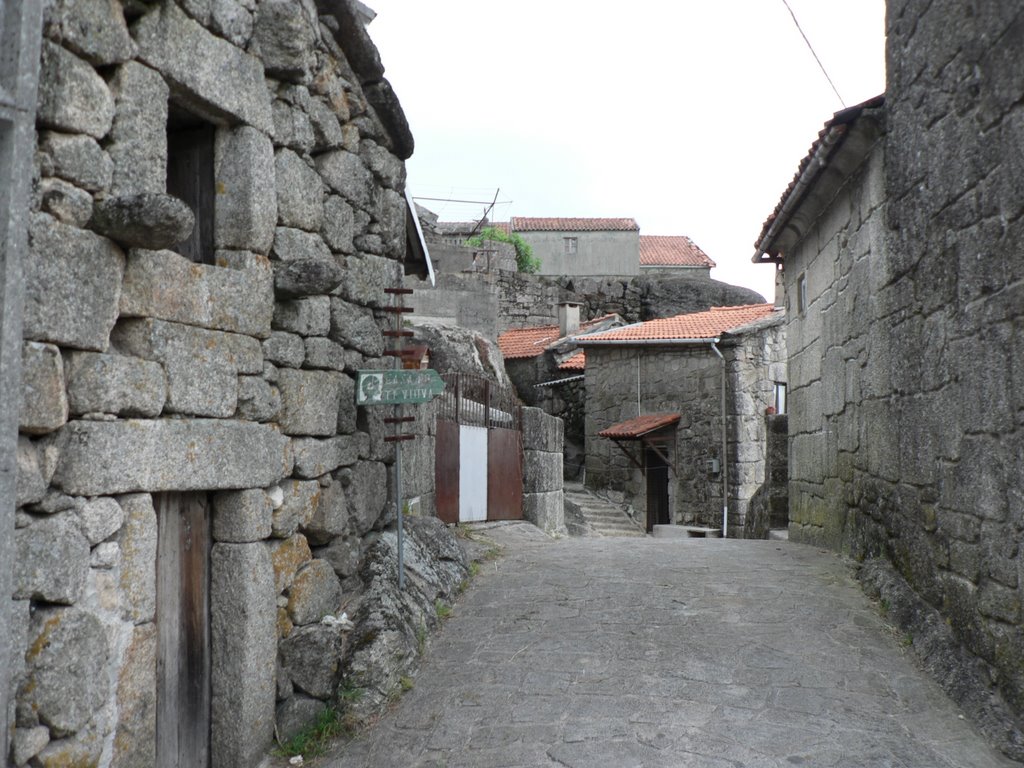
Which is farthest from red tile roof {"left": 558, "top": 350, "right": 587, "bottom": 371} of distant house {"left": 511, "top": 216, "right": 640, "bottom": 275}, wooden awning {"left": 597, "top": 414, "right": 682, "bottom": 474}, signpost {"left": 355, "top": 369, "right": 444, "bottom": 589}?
signpost {"left": 355, "top": 369, "right": 444, "bottom": 589}

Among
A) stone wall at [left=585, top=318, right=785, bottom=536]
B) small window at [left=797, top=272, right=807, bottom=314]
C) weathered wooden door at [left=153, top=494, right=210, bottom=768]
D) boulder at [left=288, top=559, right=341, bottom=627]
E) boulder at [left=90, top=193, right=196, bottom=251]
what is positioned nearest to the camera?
boulder at [left=90, top=193, right=196, bottom=251]

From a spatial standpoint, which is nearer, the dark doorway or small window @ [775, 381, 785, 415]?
small window @ [775, 381, 785, 415]

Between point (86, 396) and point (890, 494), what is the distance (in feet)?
15.5

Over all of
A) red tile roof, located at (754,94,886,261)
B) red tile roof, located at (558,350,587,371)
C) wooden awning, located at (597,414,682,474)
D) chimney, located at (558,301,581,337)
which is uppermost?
chimney, located at (558,301,581,337)

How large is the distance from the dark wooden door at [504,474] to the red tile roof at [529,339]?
35.7 ft

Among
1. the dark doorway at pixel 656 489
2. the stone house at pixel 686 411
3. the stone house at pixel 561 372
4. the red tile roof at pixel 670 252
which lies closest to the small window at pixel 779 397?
the stone house at pixel 686 411

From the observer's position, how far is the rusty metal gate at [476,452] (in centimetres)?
892

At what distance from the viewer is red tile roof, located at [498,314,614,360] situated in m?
A: 21.8

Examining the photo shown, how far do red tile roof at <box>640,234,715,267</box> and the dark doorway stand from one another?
15993 mm

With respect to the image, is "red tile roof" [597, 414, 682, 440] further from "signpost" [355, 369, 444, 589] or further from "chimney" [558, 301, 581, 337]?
"signpost" [355, 369, 444, 589]

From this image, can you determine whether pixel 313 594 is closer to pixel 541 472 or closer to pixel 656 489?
pixel 541 472

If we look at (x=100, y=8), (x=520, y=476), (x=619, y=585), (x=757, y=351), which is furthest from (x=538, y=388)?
(x=100, y=8)

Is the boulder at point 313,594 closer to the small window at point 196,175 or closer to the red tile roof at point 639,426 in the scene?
the small window at point 196,175

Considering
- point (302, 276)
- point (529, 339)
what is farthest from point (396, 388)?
point (529, 339)
